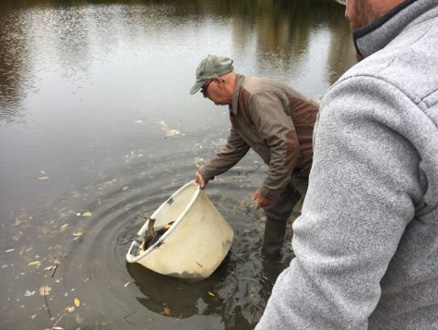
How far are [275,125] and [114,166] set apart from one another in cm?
340

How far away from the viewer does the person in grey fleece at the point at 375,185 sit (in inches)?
30.6

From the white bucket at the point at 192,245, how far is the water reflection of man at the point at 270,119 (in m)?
0.49

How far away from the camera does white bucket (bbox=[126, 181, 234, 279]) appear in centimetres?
335

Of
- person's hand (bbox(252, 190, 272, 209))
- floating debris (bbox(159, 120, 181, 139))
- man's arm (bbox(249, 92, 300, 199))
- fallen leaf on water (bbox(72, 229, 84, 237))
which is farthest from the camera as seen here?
floating debris (bbox(159, 120, 181, 139))

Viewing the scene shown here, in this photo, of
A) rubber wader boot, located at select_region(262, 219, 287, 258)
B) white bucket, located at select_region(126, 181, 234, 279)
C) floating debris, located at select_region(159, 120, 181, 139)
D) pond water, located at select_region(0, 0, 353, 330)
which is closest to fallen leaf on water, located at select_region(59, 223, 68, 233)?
pond water, located at select_region(0, 0, 353, 330)

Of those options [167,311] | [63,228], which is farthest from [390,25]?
[63,228]

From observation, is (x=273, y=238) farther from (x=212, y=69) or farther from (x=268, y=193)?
(x=212, y=69)

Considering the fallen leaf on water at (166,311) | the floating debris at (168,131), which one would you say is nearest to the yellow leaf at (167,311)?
the fallen leaf on water at (166,311)

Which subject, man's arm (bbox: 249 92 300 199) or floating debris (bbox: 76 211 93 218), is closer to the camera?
man's arm (bbox: 249 92 300 199)

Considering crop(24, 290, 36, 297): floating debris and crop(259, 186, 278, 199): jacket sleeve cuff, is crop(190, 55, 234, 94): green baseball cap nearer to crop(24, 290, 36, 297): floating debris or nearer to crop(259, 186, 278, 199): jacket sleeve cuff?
crop(259, 186, 278, 199): jacket sleeve cuff

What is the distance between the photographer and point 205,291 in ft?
12.3

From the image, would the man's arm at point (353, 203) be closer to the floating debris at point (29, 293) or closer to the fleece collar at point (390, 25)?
the fleece collar at point (390, 25)

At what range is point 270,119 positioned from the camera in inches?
124

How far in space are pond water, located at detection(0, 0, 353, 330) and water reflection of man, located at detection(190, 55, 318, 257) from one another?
112cm
